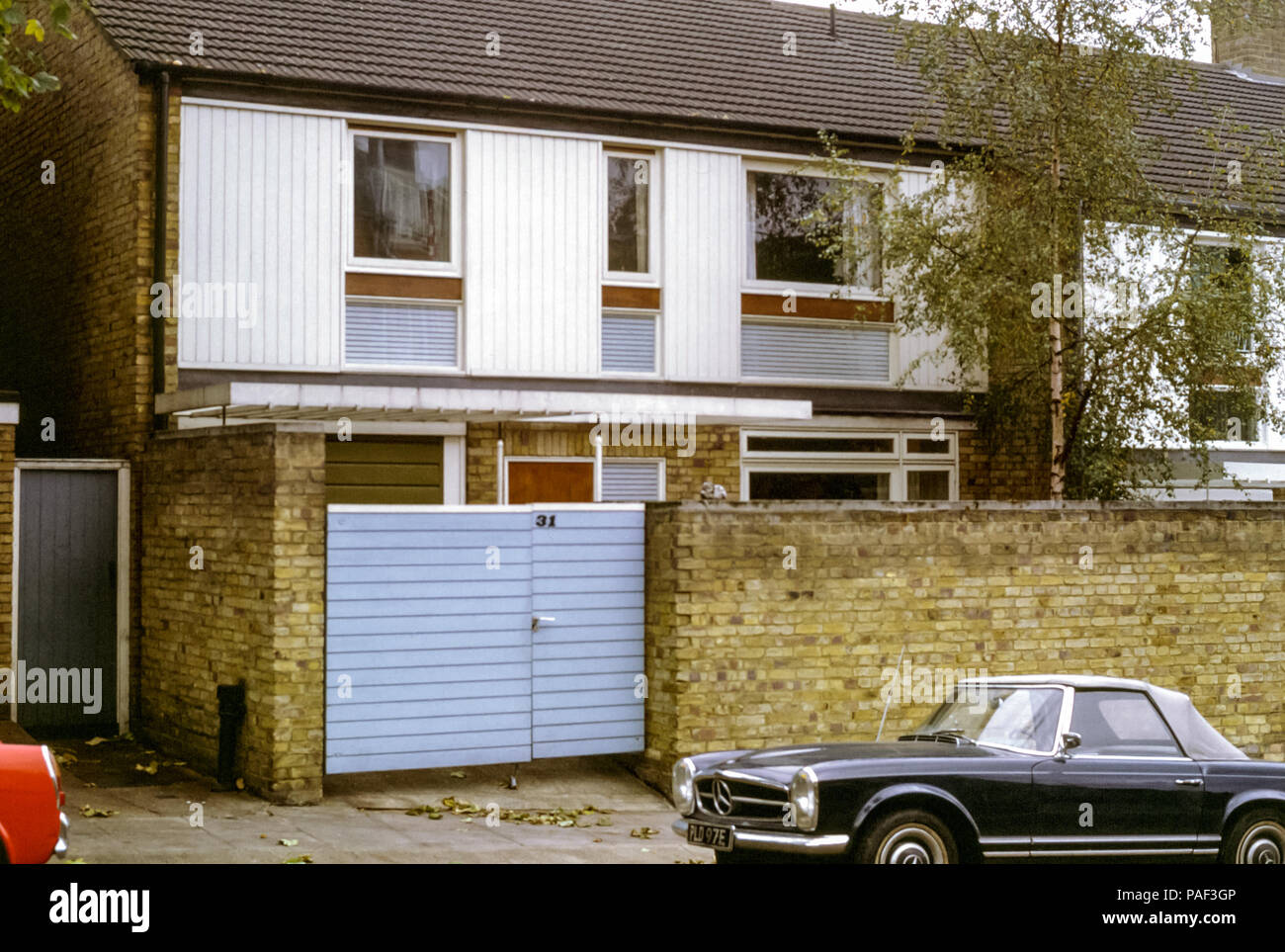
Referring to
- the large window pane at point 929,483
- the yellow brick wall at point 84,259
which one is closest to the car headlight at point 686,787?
the yellow brick wall at point 84,259

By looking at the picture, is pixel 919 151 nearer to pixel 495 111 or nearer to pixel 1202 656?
pixel 495 111

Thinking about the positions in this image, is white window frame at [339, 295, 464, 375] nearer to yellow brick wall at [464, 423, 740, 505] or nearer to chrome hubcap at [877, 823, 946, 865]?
yellow brick wall at [464, 423, 740, 505]

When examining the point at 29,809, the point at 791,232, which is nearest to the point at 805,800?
the point at 29,809

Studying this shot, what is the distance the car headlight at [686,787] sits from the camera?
8.90 m

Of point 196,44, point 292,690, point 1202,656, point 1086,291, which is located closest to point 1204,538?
point 1202,656

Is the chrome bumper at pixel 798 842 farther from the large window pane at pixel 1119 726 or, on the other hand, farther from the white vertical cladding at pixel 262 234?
the white vertical cladding at pixel 262 234

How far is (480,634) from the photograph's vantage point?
11.8 m

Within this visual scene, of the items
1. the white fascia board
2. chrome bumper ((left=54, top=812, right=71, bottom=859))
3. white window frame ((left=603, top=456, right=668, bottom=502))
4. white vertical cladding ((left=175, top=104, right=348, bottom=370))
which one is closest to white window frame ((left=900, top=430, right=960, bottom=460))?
white window frame ((left=603, top=456, right=668, bottom=502))

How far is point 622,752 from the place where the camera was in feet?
40.6

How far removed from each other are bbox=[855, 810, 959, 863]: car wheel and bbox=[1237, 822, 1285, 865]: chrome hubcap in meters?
2.03

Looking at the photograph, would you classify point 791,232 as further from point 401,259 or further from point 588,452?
point 401,259

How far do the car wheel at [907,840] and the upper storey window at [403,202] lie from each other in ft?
28.5

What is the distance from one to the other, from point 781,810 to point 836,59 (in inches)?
506

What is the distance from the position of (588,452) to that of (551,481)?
1.67 ft
